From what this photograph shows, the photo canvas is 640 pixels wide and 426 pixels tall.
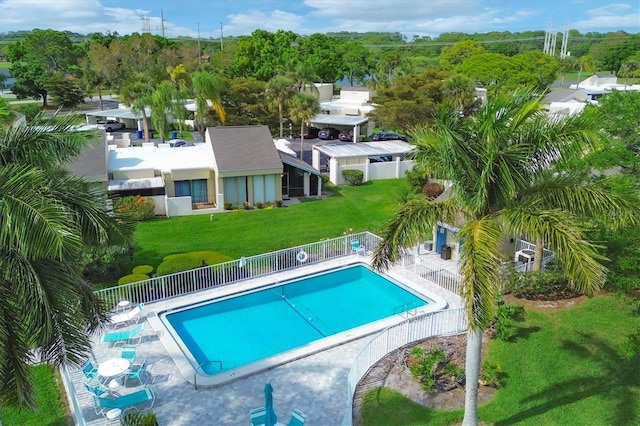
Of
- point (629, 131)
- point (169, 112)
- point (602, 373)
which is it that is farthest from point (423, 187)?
point (169, 112)

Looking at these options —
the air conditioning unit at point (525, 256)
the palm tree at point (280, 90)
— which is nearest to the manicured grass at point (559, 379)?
the air conditioning unit at point (525, 256)

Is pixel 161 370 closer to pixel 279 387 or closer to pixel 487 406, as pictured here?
pixel 279 387

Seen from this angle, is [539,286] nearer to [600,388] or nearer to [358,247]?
[600,388]

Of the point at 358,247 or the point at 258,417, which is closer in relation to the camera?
the point at 258,417

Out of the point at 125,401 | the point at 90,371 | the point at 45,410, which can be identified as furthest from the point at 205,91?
the point at 125,401

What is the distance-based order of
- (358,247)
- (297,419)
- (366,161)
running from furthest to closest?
1. (366,161)
2. (358,247)
3. (297,419)

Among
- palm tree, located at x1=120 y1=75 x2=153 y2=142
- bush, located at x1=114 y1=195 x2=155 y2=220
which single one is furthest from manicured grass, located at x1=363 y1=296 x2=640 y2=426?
palm tree, located at x1=120 y1=75 x2=153 y2=142

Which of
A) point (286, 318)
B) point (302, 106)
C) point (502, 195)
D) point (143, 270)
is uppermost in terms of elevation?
point (302, 106)
